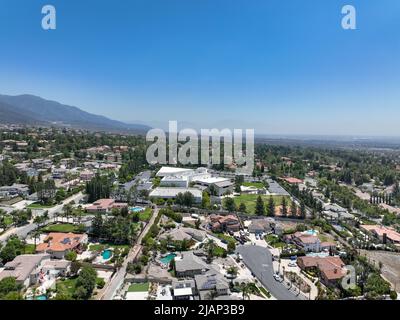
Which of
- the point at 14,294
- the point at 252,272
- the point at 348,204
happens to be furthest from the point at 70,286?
the point at 348,204

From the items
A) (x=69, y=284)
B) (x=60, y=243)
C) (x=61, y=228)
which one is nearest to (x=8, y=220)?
(x=61, y=228)

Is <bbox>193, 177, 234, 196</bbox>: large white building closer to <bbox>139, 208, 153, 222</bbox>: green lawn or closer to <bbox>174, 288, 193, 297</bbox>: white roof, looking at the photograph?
<bbox>139, 208, 153, 222</bbox>: green lawn

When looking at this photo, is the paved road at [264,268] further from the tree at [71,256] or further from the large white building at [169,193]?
the large white building at [169,193]

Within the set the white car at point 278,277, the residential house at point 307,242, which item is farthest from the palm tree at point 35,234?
the residential house at point 307,242

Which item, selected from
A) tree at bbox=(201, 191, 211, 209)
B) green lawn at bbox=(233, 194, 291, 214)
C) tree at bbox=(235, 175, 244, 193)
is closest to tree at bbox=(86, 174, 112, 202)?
tree at bbox=(201, 191, 211, 209)

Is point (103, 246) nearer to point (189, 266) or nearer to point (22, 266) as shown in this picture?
point (22, 266)
